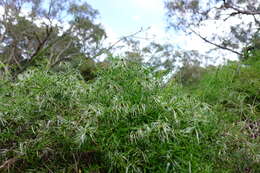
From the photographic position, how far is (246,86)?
10.5 ft

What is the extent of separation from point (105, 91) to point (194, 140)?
600mm

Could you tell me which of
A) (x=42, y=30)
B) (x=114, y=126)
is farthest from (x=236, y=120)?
(x=42, y=30)

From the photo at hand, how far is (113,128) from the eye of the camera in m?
1.58

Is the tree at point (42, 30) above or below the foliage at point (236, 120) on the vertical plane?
above

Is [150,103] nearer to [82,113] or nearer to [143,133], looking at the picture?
[143,133]

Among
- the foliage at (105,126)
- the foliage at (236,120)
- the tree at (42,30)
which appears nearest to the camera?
the foliage at (105,126)

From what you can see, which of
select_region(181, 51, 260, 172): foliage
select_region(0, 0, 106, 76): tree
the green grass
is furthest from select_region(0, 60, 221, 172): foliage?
select_region(0, 0, 106, 76): tree

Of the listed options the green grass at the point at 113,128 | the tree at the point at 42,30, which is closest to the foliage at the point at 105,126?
the green grass at the point at 113,128

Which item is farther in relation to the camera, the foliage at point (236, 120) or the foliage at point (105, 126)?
the foliage at point (236, 120)

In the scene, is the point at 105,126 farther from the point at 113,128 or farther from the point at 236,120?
the point at 236,120

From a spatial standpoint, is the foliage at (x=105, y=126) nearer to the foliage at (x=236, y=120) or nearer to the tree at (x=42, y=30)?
the foliage at (x=236, y=120)

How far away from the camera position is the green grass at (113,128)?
5.00 feet

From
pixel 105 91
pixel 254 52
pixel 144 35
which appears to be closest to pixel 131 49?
pixel 144 35

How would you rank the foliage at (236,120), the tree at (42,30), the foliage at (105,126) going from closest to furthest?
1. the foliage at (105,126)
2. the foliage at (236,120)
3. the tree at (42,30)
